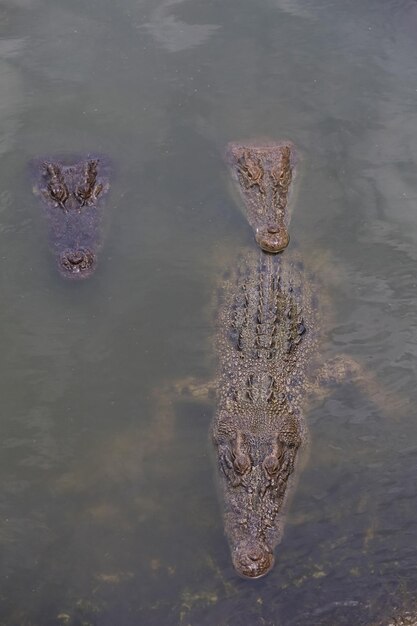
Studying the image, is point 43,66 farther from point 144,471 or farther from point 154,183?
point 144,471

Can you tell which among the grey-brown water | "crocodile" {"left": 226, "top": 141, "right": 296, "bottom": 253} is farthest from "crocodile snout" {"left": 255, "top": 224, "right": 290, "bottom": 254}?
the grey-brown water

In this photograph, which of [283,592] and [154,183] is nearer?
[283,592]

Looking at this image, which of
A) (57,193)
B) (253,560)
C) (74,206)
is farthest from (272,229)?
(253,560)

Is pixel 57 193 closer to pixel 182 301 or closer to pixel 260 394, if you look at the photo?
pixel 182 301

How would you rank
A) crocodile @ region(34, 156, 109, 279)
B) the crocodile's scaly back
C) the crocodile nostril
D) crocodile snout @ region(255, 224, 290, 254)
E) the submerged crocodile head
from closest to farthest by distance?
1. the submerged crocodile head
2. the crocodile's scaly back
3. crocodile @ region(34, 156, 109, 279)
4. crocodile snout @ region(255, 224, 290, 254)
5. the crocodile nostril

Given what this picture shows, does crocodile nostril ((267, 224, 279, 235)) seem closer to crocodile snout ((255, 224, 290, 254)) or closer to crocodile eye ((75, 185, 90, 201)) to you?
crocodile snout ((255, 224, 290, 254))

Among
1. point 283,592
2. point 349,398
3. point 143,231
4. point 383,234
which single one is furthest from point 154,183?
point 283,592
